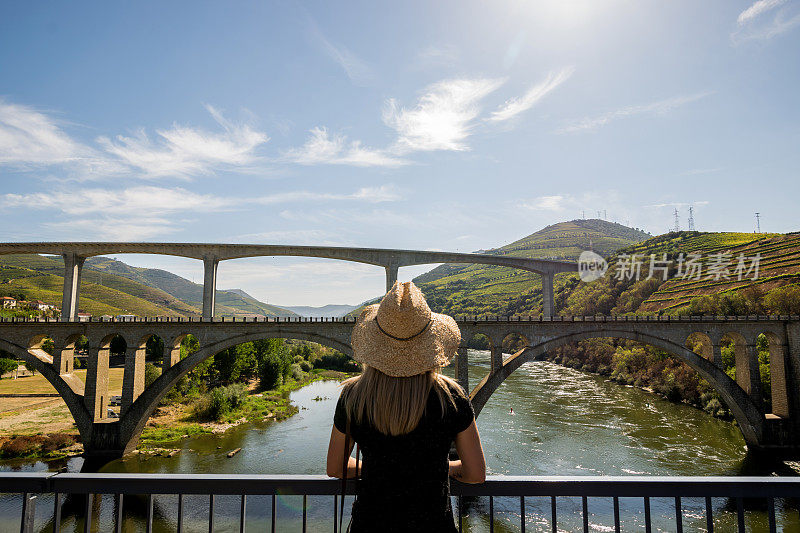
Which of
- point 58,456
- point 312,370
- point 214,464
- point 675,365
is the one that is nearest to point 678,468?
point 675,365

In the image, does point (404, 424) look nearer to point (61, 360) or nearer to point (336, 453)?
point (336, 453)

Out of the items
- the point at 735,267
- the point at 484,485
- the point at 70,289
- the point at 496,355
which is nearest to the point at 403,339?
the point at 484,485

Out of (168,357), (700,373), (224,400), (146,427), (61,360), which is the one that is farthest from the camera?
(224,400)

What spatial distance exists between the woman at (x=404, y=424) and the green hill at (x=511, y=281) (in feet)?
248

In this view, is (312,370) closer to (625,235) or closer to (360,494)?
(360,494)

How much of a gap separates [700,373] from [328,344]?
69.9 ft

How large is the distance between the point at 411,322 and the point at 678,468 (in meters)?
24.1

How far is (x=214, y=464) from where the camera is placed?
69.6 feet

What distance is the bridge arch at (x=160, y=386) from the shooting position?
22.5 m

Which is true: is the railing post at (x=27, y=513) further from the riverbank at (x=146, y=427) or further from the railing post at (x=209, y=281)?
the railing post at (x=209, y=281)

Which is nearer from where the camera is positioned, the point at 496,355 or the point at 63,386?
the point at 63,386

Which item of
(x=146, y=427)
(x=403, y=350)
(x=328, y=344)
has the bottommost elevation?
(x=146, y=427)

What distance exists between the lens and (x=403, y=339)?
1965mm

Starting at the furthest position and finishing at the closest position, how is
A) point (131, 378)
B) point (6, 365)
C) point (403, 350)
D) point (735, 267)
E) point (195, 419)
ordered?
point (735, 267) → point (6, 365) → point (195, 419) → point (131, 378) → point (403, 350)
